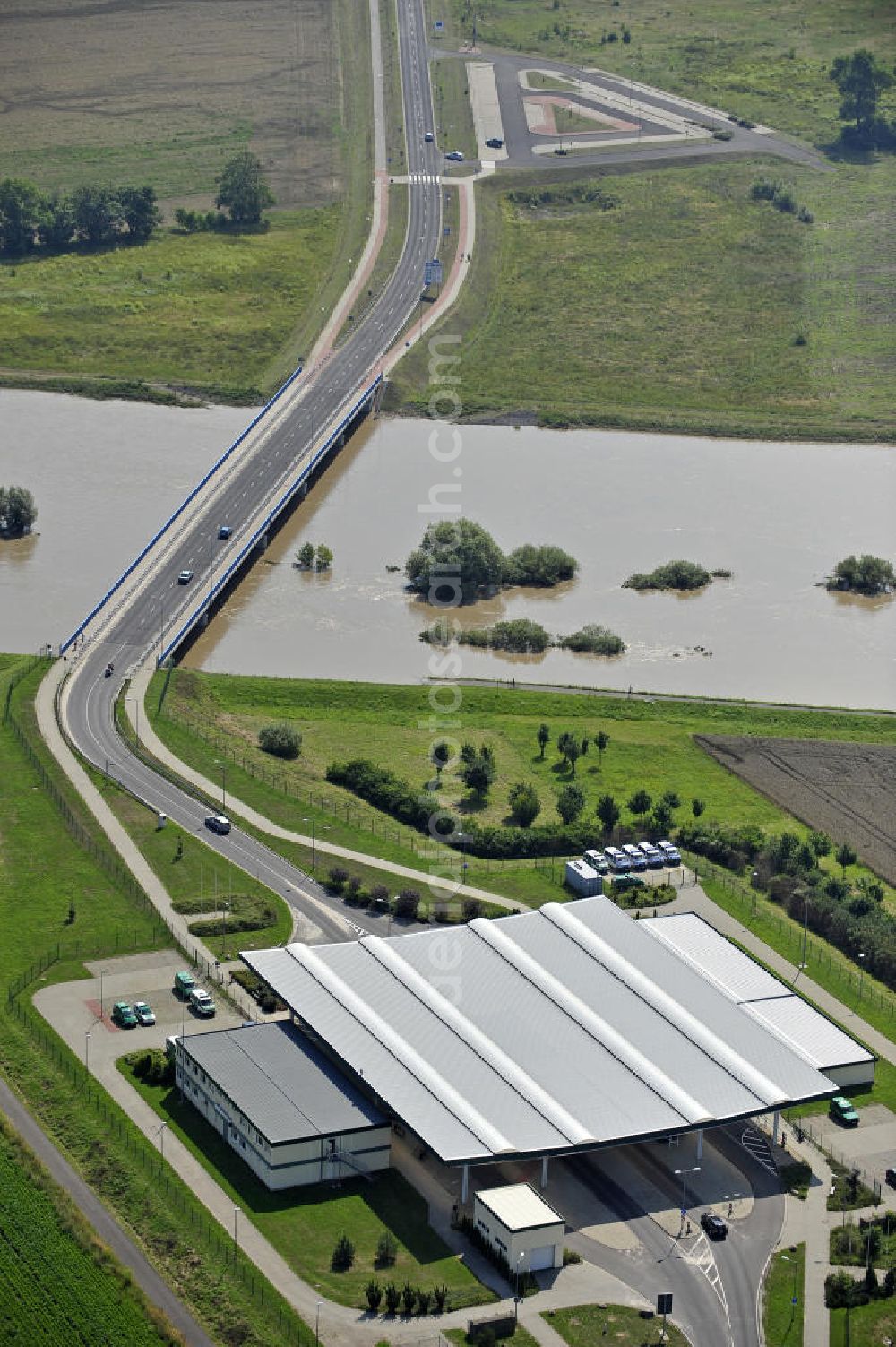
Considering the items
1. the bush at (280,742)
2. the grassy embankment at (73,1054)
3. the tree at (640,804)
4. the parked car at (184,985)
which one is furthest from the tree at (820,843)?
the parked car at (184,985)

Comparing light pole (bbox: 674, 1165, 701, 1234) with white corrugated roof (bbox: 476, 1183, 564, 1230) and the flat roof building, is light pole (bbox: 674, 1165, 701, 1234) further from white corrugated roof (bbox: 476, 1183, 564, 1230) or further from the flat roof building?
white corrugated roof (bbox: 476, 1183, 564, 1230)

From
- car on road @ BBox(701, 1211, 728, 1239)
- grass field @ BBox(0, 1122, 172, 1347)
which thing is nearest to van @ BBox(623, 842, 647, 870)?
car on road @ BBox(701, 1211, 728, 1239)

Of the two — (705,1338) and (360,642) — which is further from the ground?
(360,642)

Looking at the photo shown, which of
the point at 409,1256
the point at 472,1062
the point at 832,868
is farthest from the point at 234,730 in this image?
the point at 409,1256

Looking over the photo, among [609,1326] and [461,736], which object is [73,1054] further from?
[461,736]

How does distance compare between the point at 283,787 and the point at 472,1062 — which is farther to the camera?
the point at 283,787

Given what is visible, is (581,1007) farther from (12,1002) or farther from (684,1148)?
(12,1002)
